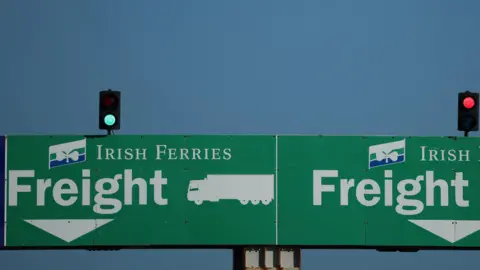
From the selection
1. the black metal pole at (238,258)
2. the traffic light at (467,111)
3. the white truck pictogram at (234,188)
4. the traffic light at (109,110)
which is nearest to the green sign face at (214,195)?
the white truck pictogram at (234,188)

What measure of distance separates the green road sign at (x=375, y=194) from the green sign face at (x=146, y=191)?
49 centimetres

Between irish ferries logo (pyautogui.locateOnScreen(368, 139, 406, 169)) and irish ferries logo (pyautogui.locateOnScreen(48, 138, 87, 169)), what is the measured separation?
220 inches

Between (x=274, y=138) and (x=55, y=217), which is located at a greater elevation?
(x=274, y=138)

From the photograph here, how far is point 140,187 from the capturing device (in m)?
17.1

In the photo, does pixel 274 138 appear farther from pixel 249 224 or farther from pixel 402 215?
pixel 402 215

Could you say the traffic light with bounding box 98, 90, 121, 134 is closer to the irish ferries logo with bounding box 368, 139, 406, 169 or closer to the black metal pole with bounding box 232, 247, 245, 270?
the black metal pole with bounding box 232, 247, 245, 270

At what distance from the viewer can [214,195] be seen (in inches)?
672

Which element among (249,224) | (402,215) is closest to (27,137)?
(249,224)

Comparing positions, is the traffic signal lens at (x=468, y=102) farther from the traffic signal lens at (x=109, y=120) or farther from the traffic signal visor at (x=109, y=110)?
the traffic signal lens at (x=109, y=120)

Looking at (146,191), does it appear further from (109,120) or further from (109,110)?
(109,110)

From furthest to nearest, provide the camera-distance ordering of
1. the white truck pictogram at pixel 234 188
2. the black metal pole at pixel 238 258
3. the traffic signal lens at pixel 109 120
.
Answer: the black metal pole at pixel 238 258 → the white truck pictogram at pixel 234 188 → the traffic signal lens at pixel 109 120

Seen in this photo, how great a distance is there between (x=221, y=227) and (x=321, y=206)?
1.99 metres

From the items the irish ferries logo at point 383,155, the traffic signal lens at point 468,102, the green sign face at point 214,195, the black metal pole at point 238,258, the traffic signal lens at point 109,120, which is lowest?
the black metal pole at point 238,258

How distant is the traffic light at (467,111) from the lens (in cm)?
1623
